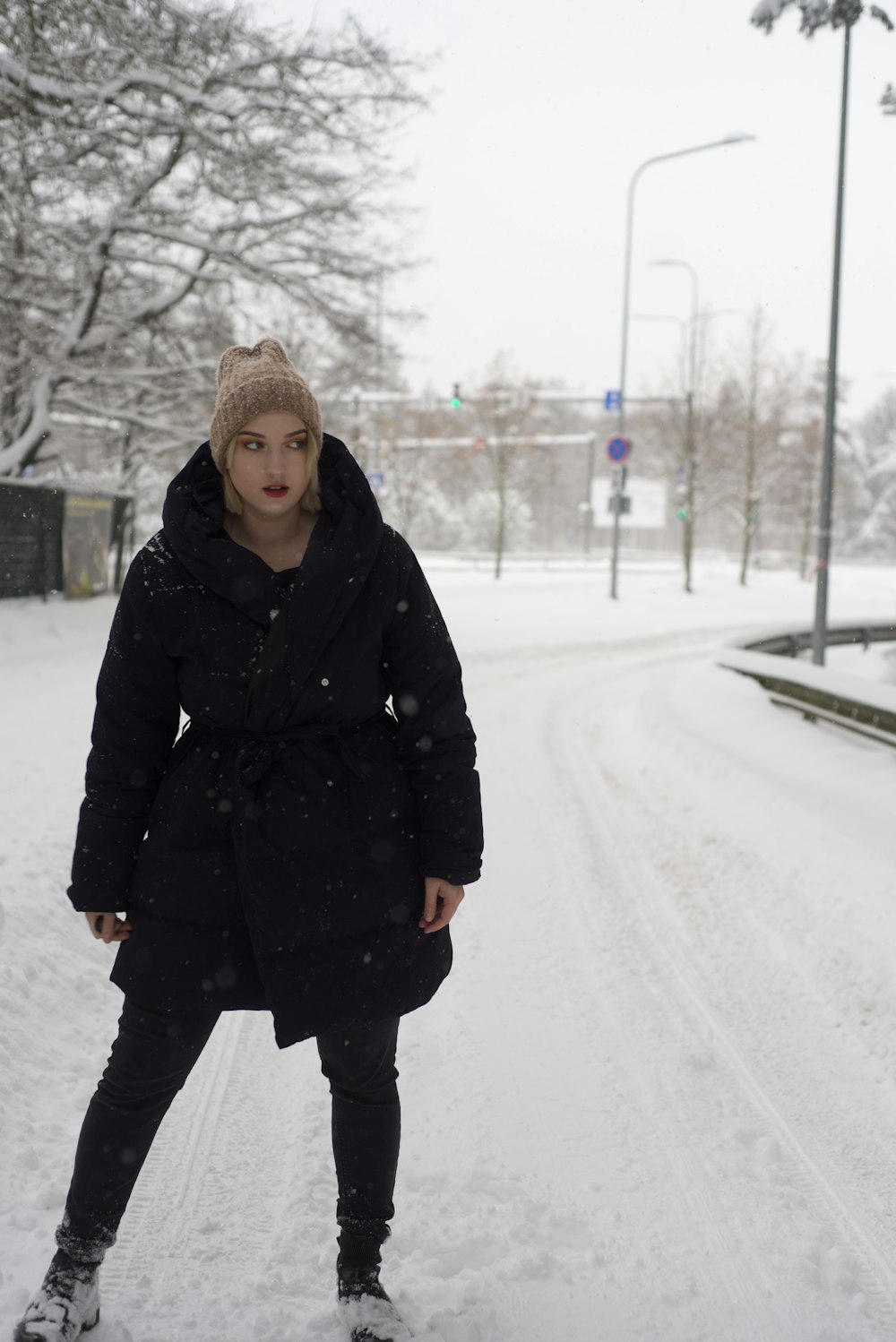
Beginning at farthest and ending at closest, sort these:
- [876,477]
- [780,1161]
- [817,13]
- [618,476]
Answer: [876,477], [618,476], [817,13], [780,1161]

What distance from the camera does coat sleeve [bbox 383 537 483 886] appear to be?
222 centimetres

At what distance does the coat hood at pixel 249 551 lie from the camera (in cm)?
211

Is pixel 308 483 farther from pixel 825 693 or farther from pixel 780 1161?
pixel 825 693

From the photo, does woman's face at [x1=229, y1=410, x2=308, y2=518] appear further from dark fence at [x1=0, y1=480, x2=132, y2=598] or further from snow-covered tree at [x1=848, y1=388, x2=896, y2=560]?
snow-covered tree at [x1=848, y1=388, x2=896, y2=560]

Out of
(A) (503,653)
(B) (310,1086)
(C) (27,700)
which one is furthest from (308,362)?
(B) (310,1086)

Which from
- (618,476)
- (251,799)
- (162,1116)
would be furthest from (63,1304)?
(618,476)

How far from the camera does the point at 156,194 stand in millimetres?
13523

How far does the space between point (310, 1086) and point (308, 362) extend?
1561cm

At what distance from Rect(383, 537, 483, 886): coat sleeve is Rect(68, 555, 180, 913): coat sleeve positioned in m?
0.47

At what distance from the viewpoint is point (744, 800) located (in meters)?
7.21

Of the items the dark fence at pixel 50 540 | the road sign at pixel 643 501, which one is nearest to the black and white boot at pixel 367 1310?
the dark fence at pixel 50 540

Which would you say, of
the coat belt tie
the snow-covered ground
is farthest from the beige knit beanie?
the snow-covered ground

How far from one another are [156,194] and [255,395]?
13.0 meters

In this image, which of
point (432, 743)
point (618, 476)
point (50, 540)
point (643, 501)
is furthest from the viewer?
point (643, 501)
